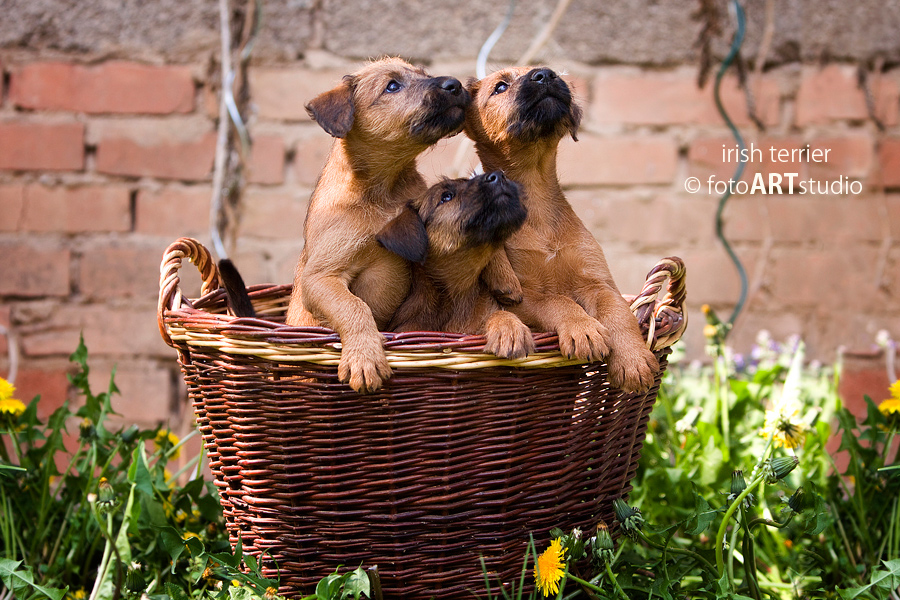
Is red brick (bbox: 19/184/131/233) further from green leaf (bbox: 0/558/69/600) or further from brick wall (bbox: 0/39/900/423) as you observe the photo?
green leaf (bbox: 0/558/69/600)

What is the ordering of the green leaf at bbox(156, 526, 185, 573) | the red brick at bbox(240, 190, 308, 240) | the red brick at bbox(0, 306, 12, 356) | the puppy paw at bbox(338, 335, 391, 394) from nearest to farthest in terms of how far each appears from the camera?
1. the puppy paw at bbox(338, 335, 391, 394)
2. the green leaf at bbox(156, 526, 185, 573)
3. the red brick at bbox(0, 306, 12, 356)
4. the red brick at bbox(240, 190, 308, 240)

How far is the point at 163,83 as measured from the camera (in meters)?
3.01

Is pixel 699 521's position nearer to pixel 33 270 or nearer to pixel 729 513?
pixel 729 513

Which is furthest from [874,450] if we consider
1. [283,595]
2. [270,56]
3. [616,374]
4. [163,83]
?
[163,83]

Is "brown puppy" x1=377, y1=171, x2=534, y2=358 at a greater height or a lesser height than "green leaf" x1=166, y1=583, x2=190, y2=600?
greater

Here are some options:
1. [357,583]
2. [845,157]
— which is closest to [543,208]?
[357,583]

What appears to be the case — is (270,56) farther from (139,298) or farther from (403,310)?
(403,310)

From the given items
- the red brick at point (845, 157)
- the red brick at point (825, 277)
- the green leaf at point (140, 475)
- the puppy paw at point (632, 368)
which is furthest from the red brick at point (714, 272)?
the green leaf at point (140, 475)

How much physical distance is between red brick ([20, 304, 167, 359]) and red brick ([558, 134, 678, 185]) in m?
1.68

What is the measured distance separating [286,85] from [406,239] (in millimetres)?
1625

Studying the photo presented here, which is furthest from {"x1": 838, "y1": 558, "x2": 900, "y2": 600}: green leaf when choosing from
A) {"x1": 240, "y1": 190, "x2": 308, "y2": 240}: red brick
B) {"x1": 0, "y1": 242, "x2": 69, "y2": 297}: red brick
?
{"x1": 0, "y1": 242, "x2": 69, "y2": 297}: red brick

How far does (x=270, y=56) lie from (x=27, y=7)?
0.88 m

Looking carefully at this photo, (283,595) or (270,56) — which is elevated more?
(270,56)

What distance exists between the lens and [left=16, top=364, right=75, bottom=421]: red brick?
2965mm
